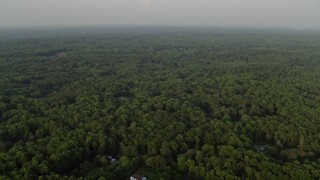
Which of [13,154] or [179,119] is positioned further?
[179,119]

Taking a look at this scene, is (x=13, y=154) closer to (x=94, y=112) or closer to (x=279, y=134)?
(x=94, y=112)

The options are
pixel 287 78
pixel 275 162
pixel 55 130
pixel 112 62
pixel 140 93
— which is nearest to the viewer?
pixel 275 162

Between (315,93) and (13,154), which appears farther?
(315,93)

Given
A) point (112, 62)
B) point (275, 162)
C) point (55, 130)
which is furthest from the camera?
point (112, 62)

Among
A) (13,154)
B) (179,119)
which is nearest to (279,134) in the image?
(179,119)

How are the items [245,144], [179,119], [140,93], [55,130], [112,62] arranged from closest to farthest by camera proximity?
[245,144], [55,130], [179,119], [140,93], [112,62]

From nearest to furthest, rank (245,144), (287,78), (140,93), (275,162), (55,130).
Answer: (275,162) < (245,144) < (55,130) < (140,93) < (287,78)

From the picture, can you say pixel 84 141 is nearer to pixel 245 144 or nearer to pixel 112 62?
pixel 245 144

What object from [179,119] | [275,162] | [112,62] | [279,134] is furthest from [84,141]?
[112,62]
